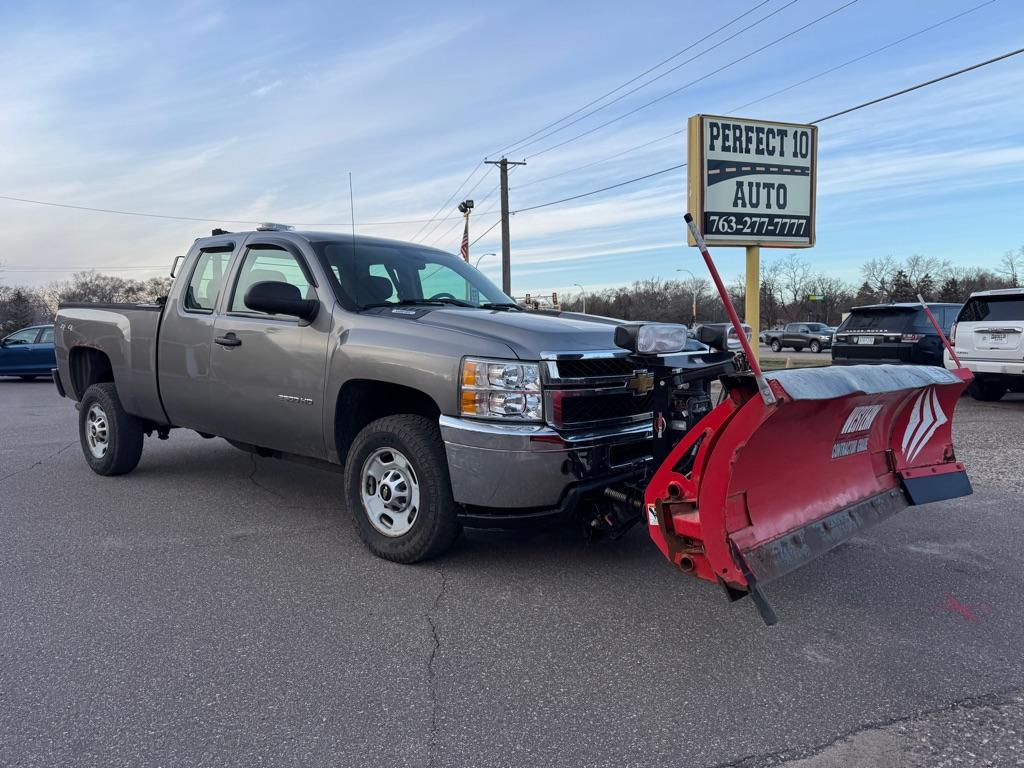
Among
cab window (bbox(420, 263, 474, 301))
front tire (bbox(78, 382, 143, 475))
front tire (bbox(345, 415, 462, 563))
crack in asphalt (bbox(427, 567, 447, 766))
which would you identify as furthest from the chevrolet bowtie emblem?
front tire (bbox(78, 382, 143, 475))

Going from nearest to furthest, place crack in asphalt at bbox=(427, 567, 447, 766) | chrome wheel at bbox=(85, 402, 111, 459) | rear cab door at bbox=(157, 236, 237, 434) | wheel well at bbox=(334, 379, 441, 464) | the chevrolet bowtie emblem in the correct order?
1. crack in asphalt at bbox=(427, 567, 447, 766)
2. the chevrolet bowtie emblem
3. wheel well at bbox=(334, 379, 441, 464)
4. rear cab door at bbox=(157, 236, 237, 434)
5. chrome wheel at bbox=(85, 402, 111, 459)

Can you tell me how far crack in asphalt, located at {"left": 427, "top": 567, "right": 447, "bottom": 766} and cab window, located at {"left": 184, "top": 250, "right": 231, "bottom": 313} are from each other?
9.37 feet

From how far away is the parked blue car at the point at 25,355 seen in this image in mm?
20609

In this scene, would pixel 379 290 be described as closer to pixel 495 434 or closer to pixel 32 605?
pixel 495 434

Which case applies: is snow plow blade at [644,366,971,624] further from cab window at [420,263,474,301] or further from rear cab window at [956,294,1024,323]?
rear cab window at [956,294,1024,323]

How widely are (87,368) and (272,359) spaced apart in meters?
3.28

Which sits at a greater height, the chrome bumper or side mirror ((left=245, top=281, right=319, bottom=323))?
side mirror ((left=245, top=281, right=319, bottom=323))

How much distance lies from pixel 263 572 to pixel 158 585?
1.78 feet

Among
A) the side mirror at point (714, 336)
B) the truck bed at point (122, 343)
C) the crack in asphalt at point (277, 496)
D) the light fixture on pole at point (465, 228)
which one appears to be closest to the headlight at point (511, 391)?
the side mirror at point (714, 336)

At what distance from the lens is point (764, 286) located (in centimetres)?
8306

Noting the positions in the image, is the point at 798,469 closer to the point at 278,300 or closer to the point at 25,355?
the point at 278,300

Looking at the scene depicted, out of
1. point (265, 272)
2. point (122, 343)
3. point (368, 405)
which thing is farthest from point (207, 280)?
point (368, 405)

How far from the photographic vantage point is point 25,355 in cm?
2069

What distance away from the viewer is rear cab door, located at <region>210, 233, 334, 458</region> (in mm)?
4961
